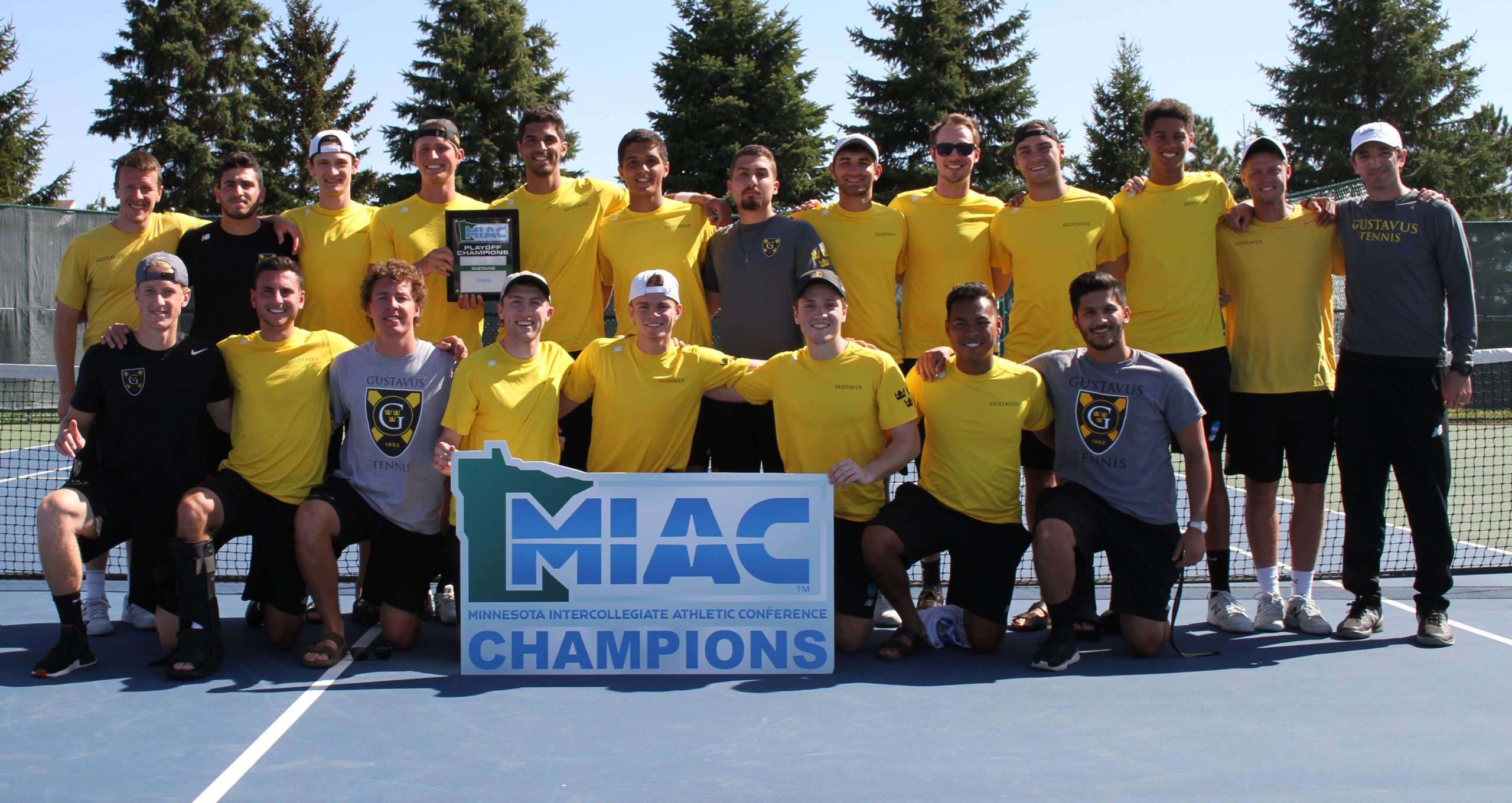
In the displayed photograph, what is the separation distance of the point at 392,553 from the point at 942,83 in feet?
83.6

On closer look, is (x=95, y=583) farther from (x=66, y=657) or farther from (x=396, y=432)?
(x=396, y=432)

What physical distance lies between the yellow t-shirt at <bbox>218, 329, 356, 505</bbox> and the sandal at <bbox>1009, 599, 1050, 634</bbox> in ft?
10.8

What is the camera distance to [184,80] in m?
27.4

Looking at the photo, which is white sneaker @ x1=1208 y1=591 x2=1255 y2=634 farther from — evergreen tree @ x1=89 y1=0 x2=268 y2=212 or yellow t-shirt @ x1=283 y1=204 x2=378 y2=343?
evergreen tree @ x1=89 y1=0 x2=268 y2=212

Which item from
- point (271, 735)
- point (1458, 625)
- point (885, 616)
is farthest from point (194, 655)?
point (1458, 625)

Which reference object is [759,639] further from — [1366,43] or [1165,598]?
[1366,43]

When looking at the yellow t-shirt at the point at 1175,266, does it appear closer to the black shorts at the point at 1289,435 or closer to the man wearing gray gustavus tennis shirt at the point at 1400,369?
the black shorts at the point at 1289,435

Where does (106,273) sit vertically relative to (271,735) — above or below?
above

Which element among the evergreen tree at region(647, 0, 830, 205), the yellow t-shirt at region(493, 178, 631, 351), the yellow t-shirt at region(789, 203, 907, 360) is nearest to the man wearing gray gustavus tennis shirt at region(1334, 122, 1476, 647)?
the yellow t-shirt at region(789, 203, 907, 360)

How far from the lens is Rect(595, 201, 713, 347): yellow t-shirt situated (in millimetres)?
5363

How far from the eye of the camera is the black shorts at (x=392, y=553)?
479 centimetres

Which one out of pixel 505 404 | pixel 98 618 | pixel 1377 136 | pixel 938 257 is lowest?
pixel 98 618

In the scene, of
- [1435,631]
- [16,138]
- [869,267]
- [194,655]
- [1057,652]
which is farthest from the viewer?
[16,138]

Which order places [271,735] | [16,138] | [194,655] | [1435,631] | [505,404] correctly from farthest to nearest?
[16,138] → [1435,631] → [505,404] → [194,655] → [271,735]
